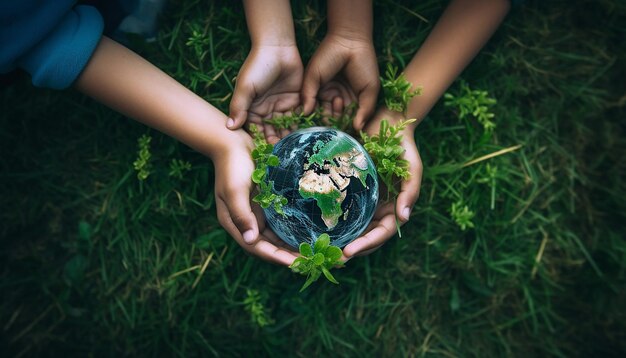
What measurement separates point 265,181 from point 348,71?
3.06 feet

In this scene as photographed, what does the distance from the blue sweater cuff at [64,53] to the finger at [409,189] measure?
5.87 ft

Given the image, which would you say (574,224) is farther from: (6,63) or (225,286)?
(6,63)

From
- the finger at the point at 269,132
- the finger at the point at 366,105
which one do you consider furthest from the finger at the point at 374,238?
the finger at the point at 269,132

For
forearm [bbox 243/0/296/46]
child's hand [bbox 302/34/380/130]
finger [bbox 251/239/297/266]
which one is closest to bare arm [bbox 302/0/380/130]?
child's hand [bbox 302/34/380/130]

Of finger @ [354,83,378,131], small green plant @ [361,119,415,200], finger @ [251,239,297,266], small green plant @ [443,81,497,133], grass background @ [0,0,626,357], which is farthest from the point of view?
grass background @ [0,0,626,357]

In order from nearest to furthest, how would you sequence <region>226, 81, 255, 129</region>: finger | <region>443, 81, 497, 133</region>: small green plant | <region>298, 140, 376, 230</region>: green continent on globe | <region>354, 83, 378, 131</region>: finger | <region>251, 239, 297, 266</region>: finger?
<region>298, 140, 376, 230</region>: green continent on globe < <region>251, 239, 297, 266</region>: finger < <region>226, 81, 255, 129</region>: finger < <region>354, 83, 378, 131</region>: finger < <region>443, 81, 497, 133</region>: small green plant

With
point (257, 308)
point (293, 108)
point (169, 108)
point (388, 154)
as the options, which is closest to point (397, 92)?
point (388, 154)

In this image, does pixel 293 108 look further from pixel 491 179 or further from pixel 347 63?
pixel 491 179

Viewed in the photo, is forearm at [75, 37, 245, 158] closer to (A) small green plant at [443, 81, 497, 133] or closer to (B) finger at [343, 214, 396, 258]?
(B) finger at [343, 214, 396, 258]

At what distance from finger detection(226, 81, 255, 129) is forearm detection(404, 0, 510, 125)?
0.92 metres

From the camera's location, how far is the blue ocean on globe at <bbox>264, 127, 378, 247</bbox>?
196 cm

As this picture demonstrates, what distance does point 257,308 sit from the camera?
286 cm

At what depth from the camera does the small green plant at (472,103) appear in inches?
→ 110

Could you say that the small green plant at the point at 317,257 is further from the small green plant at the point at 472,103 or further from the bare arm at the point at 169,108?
the small green plant at the point at 472,103
